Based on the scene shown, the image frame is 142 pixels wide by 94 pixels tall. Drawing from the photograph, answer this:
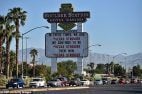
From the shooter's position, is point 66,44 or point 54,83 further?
point 66,44

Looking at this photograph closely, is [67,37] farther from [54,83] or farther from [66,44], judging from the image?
[54,83]

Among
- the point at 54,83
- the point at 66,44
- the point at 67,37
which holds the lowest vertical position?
the point at 54,83

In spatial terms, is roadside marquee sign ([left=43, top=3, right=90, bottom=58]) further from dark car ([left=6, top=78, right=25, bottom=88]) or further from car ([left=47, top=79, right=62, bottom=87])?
dark car ([left=6, top=78, right=25, bottom=88])

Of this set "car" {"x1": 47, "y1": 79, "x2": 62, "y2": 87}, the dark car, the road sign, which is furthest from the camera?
the road sign

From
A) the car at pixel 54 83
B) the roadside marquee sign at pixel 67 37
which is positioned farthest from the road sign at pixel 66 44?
the car at pixel 54 83

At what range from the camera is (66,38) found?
99562 mm

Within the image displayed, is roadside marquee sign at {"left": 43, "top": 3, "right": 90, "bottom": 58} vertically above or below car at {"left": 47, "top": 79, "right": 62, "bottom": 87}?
above

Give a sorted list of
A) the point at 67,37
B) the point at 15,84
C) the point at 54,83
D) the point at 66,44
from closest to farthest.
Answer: the point at 15,84 → the point at 54,83 → the point at 67,37 → the point at 66,44

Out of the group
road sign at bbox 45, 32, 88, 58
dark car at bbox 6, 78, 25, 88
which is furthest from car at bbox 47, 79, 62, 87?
road sign at bbox 45, 32, 88, 58

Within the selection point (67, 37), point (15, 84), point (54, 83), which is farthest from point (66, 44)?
point (15, 84)

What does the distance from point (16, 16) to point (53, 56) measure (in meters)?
Answer: 15.7

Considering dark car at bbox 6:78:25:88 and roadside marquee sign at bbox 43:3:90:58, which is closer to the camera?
dark car at bbox 6:78:25:88

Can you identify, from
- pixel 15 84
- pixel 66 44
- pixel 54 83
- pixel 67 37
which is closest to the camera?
pixel 15 84

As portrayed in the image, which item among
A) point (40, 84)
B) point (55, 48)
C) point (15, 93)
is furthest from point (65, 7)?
point (15, 93)
